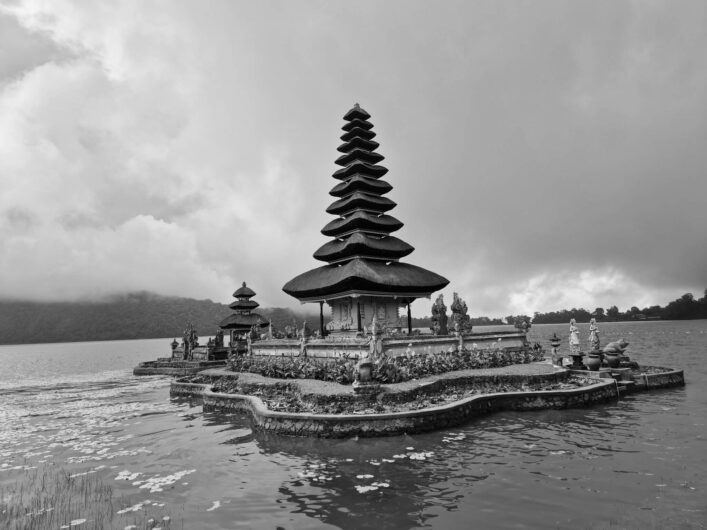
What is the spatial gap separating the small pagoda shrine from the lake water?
2807 centimetres

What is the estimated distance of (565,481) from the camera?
1002 centimetres

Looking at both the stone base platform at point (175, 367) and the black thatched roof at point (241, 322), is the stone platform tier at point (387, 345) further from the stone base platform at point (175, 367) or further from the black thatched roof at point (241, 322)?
the black thatched roof at point (241, 322)

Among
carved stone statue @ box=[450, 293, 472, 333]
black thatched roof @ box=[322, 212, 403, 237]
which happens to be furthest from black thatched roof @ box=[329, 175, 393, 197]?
carved stone statue @ box=[450, 293, 472, 333]

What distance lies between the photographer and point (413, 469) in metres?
11.1

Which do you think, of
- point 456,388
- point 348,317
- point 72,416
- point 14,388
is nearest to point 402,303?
point 348,317

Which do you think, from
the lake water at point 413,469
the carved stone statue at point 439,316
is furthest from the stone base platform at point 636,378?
the carved stone statue at point 439,316

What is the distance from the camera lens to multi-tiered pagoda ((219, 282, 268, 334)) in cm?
4741

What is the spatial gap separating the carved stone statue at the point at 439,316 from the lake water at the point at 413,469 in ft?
38.9

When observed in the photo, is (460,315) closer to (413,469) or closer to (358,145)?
(413,469)

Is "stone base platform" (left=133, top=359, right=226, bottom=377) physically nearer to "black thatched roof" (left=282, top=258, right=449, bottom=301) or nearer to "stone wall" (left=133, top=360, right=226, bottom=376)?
"stone wall" (left=133, top=360, right=226, bottom=376)

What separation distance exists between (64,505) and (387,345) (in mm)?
15367

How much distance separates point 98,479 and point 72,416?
13168 millimetres

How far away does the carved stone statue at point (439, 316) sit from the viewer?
29406 millimetres

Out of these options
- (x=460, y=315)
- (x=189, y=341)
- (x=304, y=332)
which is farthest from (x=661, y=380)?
(x=189, y=341)
